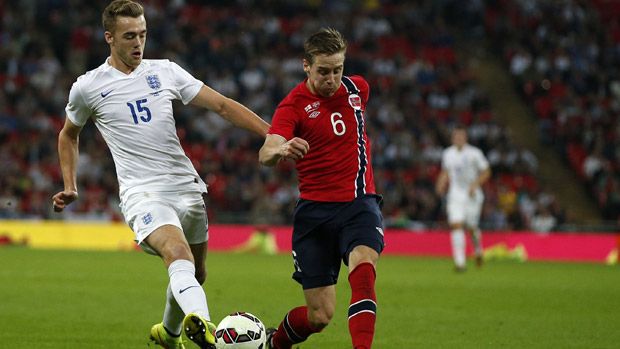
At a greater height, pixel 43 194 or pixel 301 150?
pixel 301 150

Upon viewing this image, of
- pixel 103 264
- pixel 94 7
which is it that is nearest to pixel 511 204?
pixel 103 264

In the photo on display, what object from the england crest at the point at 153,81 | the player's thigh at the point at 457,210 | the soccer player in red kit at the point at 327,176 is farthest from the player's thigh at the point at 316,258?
the player's thigh at the point at 457,210

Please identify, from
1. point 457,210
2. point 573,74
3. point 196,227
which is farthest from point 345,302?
point 573,74

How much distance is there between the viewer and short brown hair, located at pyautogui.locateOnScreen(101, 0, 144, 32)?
7262 millimetres

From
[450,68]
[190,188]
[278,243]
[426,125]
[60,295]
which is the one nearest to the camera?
[190,188]

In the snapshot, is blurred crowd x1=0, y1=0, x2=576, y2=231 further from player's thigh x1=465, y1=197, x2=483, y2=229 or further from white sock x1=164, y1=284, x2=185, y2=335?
white sock x1=164, y1=284, x2=185, y2=335

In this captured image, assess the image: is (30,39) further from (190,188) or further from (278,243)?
(190,188)

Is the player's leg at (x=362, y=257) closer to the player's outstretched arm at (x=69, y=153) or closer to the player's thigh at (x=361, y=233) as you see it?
the player's thigh at (x=361, y=233)

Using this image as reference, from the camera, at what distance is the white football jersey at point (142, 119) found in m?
7.29

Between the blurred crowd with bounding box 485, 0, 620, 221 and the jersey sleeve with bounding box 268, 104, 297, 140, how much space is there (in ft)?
69.5

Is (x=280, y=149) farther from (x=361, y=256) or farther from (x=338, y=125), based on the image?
(x=361, y=256)

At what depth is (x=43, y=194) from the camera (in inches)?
1067

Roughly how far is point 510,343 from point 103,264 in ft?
38.2

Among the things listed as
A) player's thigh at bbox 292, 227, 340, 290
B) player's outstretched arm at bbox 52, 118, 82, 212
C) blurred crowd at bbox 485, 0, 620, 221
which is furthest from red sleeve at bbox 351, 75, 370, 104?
blurred crowd at bbox 485, 0, 620, 221
